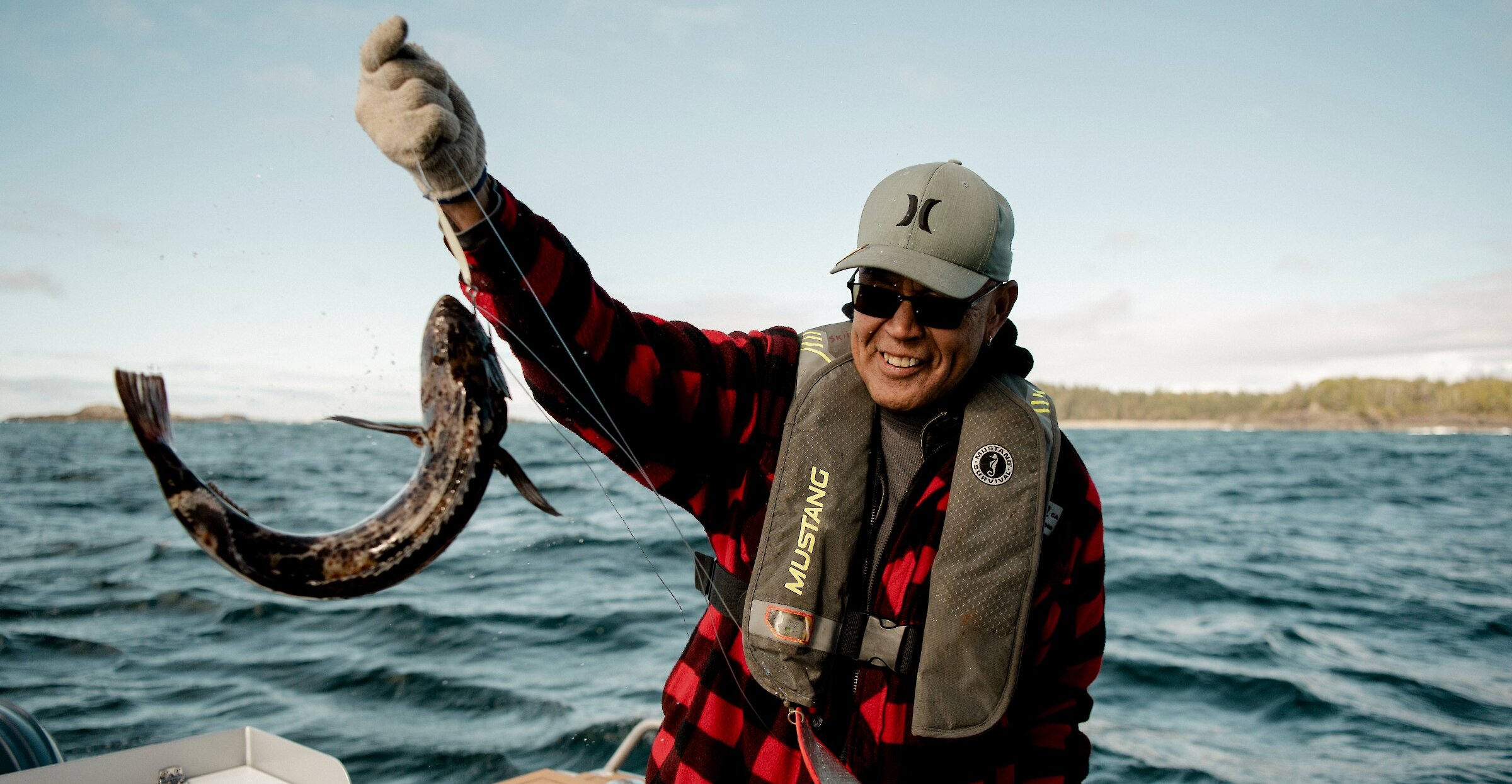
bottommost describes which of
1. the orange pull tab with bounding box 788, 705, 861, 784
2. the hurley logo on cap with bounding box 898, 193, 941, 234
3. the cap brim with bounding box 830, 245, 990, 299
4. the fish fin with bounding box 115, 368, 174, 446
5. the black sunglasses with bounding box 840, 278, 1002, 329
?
the orange pull tab with bounding box 788, 705, 861, 784

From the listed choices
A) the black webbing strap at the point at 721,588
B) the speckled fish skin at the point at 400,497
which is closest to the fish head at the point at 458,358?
the speckled fish skin at the point at 400,497

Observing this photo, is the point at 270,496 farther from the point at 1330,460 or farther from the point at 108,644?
the point at 1330,460

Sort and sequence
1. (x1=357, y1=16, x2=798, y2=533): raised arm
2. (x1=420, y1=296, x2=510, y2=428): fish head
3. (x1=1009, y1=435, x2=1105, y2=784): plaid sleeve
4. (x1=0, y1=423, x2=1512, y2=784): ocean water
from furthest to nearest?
1. (x1=0, y1=423, x2=1512, y2=784): ocean water
2. (x1=1009, y1=435, x2=1105, y2=784): plaid sleeve
3. (x1=420, y1=296, x2=510, y2=428): fish head
4. (x1=357, y1=16, x2=798, y2=533): raised arm

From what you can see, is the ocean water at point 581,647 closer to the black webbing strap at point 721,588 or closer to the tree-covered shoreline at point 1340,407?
the black webbing strap at point 721,588

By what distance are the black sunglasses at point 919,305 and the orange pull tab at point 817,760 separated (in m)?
1.19

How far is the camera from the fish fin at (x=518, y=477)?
248cm

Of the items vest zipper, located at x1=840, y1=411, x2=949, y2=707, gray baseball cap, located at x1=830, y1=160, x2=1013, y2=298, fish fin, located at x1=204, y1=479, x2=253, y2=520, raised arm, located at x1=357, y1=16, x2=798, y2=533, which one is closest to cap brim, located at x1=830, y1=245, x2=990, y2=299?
gray baseball cap, located at x1=830, y1=160, x2=1013, y2=298

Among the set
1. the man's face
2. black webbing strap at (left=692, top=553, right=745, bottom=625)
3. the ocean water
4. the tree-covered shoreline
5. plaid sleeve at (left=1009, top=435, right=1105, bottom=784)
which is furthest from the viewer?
the tree-covered shoreline

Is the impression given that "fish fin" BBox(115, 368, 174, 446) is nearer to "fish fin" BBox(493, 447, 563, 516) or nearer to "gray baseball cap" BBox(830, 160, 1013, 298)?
"fish fin" BBox(493, 447, 563, 516)

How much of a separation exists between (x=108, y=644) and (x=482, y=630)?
3.39 m

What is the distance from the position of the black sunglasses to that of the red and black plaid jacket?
0.40 m

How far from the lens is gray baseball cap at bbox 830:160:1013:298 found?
8.92 ft

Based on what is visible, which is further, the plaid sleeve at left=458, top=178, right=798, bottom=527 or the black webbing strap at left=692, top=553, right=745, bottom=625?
the black webbing strap at left=692, top=553, right=745, bottom=625

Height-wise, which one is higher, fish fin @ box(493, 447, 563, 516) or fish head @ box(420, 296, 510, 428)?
fish head @ box(420, 296, 510, 428)
